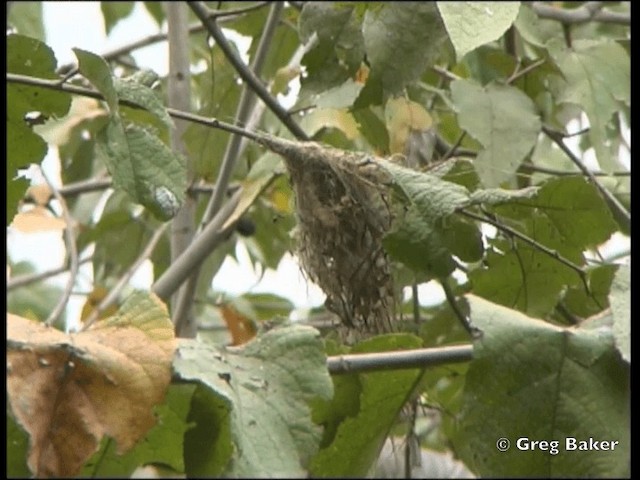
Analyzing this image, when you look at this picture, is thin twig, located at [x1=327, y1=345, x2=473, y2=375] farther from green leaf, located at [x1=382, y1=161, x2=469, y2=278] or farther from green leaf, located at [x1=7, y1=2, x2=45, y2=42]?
green leaf, located at [x1=7, y1=2, x2=45, y2=42]

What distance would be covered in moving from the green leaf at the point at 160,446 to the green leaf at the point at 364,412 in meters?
0.08

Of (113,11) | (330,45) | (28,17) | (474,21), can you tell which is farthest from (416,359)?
(113,11)

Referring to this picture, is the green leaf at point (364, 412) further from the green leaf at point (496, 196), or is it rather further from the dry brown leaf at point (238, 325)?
the dry brown leaf at point (238, 325)

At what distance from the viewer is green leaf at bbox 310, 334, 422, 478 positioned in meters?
0.81

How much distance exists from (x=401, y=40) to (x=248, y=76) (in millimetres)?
132

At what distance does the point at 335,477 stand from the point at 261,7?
0.52m

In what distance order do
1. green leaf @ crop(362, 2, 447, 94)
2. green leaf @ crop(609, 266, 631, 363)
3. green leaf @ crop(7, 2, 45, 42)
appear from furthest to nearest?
green leaf @ crop(7, 2, 45, 42)
green leaf @ crop(362, 2, 447, 94)
green leaf @ crop(609, 266, 631, 363)

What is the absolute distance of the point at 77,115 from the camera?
129 centimetres

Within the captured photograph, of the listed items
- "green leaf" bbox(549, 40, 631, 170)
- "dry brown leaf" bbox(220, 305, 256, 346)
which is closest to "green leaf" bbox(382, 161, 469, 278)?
"green leaf" bbox(549, 40, 631, 170)

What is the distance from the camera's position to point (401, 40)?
969 mm

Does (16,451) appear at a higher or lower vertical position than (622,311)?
lower

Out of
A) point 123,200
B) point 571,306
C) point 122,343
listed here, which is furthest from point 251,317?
point 122,343

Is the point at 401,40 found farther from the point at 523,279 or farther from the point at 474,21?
the point at 523,279

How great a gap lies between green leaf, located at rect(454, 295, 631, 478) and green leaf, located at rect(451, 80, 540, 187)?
31 cm
